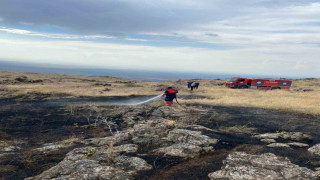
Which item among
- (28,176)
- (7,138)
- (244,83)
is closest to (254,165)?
(28,176)

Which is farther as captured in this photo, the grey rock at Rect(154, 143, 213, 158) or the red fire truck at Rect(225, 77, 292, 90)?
the red fire truck at Rect(225, 77, 292, 90)

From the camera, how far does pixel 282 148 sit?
10180 millimetres

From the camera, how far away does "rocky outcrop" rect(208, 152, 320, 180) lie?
6.96 meters

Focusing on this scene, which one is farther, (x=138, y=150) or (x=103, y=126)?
(x=103, y=126)

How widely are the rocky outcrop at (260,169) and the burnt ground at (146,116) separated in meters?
0.50

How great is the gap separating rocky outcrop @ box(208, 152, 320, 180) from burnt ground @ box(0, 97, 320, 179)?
1.63ft

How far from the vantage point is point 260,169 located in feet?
24.2

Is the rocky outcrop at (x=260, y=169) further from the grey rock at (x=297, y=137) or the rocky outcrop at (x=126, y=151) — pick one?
the grey rock at (x=297, y=137)

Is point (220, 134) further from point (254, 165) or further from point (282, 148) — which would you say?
point (254, 165)

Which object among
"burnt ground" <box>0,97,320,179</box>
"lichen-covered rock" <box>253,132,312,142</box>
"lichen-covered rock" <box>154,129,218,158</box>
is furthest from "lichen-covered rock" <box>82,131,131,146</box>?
"lichen-covered rock" <box>253,132,312,142</box>

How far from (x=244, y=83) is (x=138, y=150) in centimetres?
3509

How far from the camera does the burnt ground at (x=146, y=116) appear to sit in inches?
329

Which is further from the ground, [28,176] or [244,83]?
[244,83]

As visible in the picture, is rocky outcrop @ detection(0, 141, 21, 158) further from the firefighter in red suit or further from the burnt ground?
the firefighter in red suit
